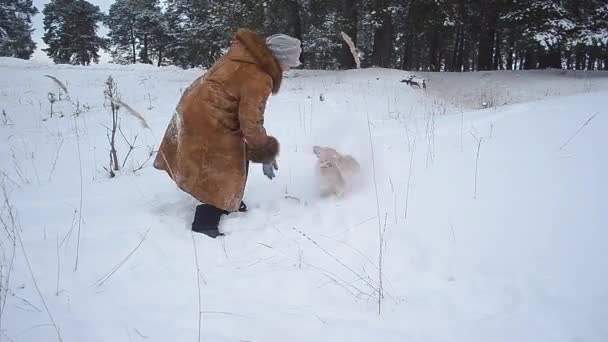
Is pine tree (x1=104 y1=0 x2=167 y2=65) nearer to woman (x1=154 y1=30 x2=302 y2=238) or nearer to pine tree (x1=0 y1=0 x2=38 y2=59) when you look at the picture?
pine tree (x1=0 y1=0 x2=38 y2=59)

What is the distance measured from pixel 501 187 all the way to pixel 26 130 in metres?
6.65

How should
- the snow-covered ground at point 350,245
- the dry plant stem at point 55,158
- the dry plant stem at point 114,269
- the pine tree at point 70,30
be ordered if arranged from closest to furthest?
the snow-covered ground at point 350,245 → the dry plant stem at point 114,269 → the dry plant stem at point 55,158 → the pine tree at point 70,30

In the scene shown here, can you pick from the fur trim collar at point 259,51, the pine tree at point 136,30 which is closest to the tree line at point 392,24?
the pine tree at point 136,30

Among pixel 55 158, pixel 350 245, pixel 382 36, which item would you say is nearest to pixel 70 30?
pixel 382 36

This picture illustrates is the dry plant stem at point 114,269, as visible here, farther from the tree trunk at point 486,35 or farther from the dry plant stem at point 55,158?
the tree trunk at point 486,35

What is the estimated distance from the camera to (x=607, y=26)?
400 inches

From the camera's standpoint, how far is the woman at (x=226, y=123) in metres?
2.85

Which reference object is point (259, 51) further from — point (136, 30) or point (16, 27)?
point (136, 30)

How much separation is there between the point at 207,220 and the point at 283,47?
1.47m

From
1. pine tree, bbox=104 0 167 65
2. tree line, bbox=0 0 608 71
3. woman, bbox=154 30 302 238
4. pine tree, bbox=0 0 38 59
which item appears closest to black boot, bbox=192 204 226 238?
woman, bbox=154 30 302 238

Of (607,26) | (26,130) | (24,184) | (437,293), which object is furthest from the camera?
(607,26)

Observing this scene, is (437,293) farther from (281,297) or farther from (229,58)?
(229,58)

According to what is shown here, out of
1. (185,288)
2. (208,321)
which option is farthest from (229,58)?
(208,321)

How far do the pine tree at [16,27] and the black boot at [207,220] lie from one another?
29.1 metres
